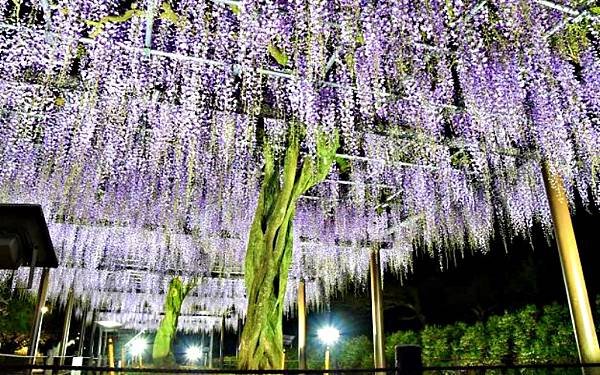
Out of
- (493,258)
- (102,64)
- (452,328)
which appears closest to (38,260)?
(102,64)

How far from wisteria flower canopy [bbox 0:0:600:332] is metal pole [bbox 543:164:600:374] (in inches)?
10.8

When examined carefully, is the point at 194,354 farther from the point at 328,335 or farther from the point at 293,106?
the point at 293,106

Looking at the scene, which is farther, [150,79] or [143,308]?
[143,308]

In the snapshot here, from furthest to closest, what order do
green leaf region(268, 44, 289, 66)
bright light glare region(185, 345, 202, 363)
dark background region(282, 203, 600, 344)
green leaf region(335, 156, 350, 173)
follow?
1. bright light glare region(185, 345, 202, 363)
2. dark background region(282, 203, 600, 344)
3. green leaf region(335, 156, 350, 173)
4. green leaf region(268, 44, 289, 66)

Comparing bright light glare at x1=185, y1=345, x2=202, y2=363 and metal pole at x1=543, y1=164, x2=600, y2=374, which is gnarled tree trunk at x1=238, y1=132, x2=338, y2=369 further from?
bright light glare at x1=185, y1=345, x2=202, y2=363

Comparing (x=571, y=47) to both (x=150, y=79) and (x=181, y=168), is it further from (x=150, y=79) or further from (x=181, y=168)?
(x=181, y=168)

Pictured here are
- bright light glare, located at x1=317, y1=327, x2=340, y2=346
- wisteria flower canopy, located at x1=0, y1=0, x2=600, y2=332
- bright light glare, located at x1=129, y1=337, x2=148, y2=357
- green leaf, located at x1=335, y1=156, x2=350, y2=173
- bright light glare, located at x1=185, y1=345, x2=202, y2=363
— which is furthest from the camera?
bright light glare, located at x1=185, y1=345, x2=202, y2=363

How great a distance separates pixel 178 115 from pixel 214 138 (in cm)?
56

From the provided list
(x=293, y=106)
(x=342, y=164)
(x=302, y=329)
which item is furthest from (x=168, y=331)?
(x=293, y=106)

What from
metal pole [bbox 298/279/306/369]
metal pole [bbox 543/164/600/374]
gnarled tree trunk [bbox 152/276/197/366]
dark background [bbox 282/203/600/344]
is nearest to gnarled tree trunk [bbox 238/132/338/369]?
metal pole [bbox 543/164/600/374]

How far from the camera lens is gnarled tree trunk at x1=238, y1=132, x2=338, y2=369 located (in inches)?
174

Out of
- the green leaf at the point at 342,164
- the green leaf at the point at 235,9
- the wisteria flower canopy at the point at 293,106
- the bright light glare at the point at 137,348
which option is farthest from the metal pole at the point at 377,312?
the bright light glare at the point at 137,348

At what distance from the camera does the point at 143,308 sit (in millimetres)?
15938

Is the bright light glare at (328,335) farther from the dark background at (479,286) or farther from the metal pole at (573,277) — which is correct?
the metal pole at (573,277)
